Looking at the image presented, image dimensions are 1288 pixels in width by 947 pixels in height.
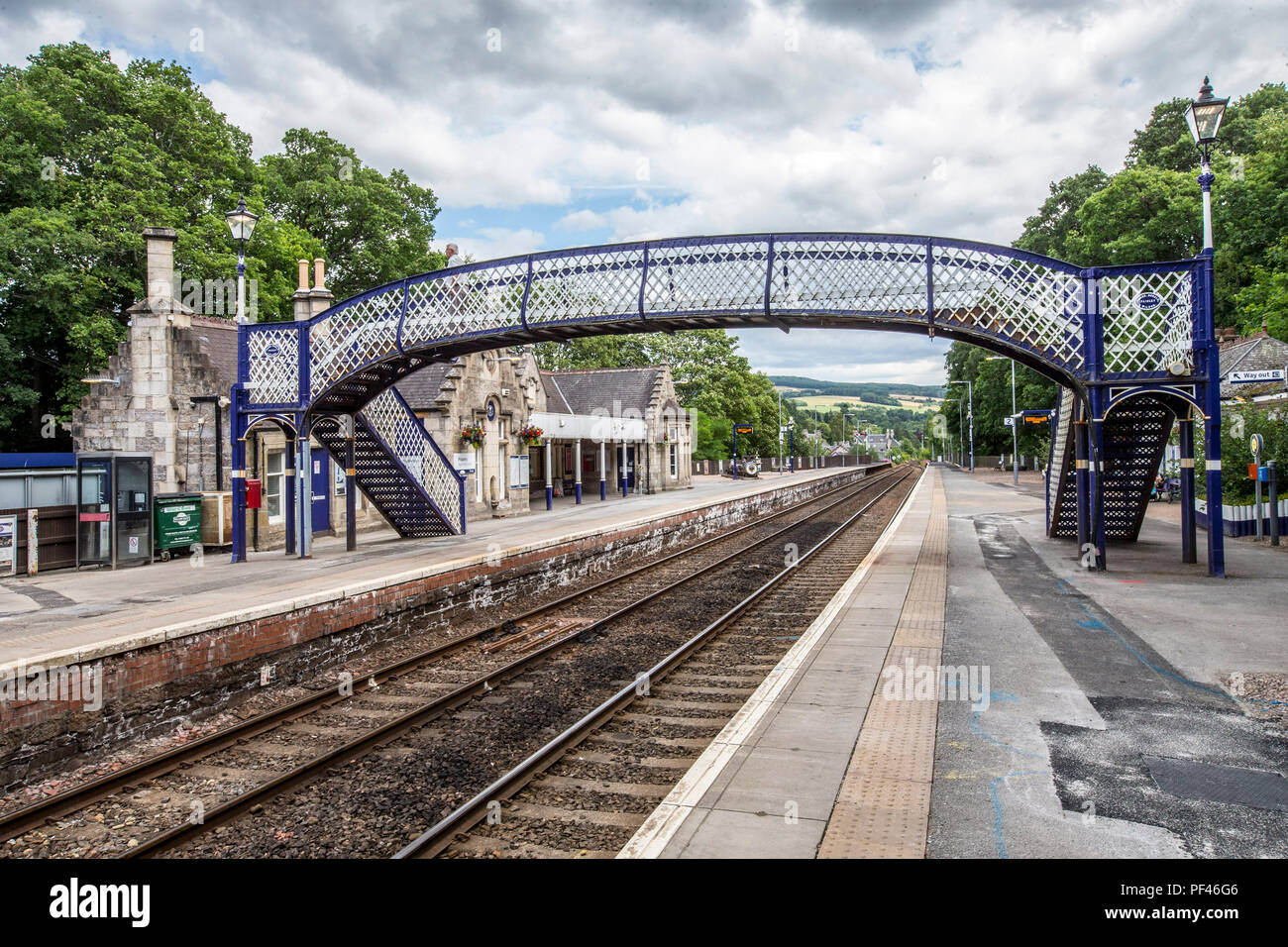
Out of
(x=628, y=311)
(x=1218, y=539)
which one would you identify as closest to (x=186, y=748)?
(x=628, y=311)

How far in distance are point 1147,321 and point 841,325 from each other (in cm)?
511

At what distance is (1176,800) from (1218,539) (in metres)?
9.97

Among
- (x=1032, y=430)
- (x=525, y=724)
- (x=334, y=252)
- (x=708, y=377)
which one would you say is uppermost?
(x=334, y=252)

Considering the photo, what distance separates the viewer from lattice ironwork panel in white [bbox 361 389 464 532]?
1978cm

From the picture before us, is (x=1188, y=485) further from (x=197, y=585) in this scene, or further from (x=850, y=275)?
(x=197, y=585)

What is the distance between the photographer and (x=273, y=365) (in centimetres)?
1708

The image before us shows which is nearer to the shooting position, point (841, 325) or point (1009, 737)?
point (1009, 737)

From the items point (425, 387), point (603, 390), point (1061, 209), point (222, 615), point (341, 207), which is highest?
point (1061, 209)

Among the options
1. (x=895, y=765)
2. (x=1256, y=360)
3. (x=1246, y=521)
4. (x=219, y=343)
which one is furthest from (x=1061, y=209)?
(x=895, y=765)

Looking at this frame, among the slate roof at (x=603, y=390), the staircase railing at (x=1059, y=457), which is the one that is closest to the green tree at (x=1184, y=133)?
the slate roof at (x=603, y=390)

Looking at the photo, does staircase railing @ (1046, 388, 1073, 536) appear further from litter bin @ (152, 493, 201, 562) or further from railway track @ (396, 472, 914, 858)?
litter bin @ (152, 493, 201, 562)

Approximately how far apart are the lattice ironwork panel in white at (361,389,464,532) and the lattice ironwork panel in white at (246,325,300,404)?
2.49 m
